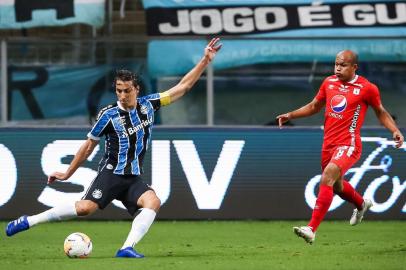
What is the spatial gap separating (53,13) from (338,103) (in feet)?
25.7

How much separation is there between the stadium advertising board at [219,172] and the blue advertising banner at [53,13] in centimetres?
378

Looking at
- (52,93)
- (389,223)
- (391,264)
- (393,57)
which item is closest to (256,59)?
(393,57)

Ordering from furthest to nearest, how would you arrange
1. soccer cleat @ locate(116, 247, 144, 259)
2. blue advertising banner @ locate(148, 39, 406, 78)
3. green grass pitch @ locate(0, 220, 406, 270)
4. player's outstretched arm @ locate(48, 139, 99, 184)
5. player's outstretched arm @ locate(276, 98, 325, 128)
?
blue advertising banner @ locate(148, 39, 406, 78)
player's outstretched arm @ locate(276, 98, 325, 128)
player's outstretched arm @ locate(48, 139, 99, 184)
soccer cleat @ locate(116, 247, 144, 259)
green grass pitch @ locate(0, 220, 406, 270)

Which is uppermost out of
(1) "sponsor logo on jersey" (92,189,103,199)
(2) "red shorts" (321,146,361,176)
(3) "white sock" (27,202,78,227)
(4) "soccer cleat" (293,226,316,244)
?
(2) "red shorts" (321,146,361,176)

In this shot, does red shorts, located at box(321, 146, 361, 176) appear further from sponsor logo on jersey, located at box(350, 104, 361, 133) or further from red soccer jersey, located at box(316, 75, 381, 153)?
sponsor logo on jersey, located at box(350, 104, 361, 133)

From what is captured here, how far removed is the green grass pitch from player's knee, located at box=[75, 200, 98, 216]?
426 mm

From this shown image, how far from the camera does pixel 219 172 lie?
14812mm

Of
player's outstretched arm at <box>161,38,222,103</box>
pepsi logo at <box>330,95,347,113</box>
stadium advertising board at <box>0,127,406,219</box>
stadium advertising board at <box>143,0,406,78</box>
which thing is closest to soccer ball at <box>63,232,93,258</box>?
player's outstretched arm at <box>161,38,222,103</box>

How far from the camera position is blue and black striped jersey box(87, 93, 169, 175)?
10773 mm

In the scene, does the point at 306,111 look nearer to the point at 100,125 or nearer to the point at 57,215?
the point at 100,125

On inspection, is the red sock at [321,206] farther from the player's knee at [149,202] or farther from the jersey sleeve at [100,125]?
the jersey sleeve at [100,125]

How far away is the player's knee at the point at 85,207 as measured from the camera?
34.7 feet

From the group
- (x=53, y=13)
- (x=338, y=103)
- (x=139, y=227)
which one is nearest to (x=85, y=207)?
(x=139, y=227)

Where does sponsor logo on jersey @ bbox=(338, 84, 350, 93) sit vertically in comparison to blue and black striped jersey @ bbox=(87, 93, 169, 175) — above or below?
above
